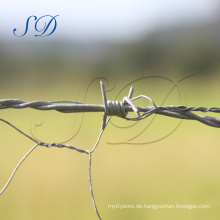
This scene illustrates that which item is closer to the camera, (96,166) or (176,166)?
(176,166)

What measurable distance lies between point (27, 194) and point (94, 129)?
2.02 metres

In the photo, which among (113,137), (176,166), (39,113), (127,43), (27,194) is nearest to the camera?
(27,194)

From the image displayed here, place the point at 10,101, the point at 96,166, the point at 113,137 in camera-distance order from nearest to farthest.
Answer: the point at 10,101
the point at 96,166
the point at 113,137

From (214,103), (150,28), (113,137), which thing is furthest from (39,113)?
(150,28)

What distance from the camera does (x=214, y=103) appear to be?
554cm

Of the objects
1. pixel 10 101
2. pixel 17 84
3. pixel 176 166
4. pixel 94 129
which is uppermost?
pixel 17 84

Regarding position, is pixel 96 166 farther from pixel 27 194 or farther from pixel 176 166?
pixel 27 194

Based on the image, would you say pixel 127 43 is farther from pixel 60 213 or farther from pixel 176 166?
pixel 60 213

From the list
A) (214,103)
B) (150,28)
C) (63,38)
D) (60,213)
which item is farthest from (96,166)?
(150,28)

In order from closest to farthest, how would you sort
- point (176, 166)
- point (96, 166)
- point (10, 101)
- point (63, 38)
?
point (10, 101) → point (176, 166) → point (96, 166) → point (63, 38)

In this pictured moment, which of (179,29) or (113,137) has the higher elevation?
(179,29)

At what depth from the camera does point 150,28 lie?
859 cm

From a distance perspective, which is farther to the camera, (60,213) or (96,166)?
(96,166)

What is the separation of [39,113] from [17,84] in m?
1.57
